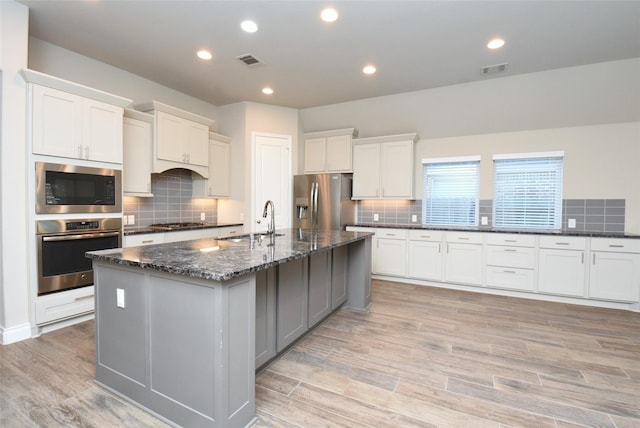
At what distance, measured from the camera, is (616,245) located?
3684 millimetres

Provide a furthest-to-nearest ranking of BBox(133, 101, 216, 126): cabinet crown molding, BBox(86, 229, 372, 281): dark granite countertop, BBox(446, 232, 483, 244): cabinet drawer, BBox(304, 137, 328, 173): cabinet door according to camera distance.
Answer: BBox(304, 137, 328, 173): cabinet door, BBox(446, 232, 483, 244): cabinet drawer, BBox(133, 101, 216, 126): cabinet crown molding, BBox(86, 229, 372, 281): dark granite countertop

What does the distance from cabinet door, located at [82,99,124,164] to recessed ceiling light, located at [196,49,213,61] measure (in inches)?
43.1

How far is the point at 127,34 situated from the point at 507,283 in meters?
5.56

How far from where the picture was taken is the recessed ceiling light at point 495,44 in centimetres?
319

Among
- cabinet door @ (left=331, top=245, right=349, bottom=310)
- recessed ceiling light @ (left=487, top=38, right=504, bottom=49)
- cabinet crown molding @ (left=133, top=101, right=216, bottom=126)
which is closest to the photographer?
recessed ceiling light @ (left=487, top=38, right=504, bottom=49)

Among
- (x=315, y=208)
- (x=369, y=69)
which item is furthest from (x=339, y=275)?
(x=369, y=69)

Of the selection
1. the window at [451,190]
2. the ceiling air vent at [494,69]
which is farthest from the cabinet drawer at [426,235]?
the ceiling air vent at [494,69]

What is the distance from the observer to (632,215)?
4012 mm

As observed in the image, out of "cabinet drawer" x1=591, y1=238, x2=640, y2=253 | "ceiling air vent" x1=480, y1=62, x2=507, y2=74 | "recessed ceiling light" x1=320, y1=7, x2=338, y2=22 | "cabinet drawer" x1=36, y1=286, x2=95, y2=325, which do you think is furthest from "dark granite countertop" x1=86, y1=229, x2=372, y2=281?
"cabinet drawer" x1=591, y1=238, x2=640, y2=253

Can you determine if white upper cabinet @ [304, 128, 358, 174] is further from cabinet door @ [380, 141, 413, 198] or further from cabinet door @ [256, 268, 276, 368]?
cabinet door @ [256, 268, 276, 368]

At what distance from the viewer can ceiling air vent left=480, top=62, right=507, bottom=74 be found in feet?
12.4

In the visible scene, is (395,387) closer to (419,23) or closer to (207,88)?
(419,23)

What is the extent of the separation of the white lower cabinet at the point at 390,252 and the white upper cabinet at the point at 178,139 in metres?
3.06

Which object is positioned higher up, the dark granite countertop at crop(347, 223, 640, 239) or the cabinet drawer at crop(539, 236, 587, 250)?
the dark granite countertop at crop(347, 223, 640, 239)
